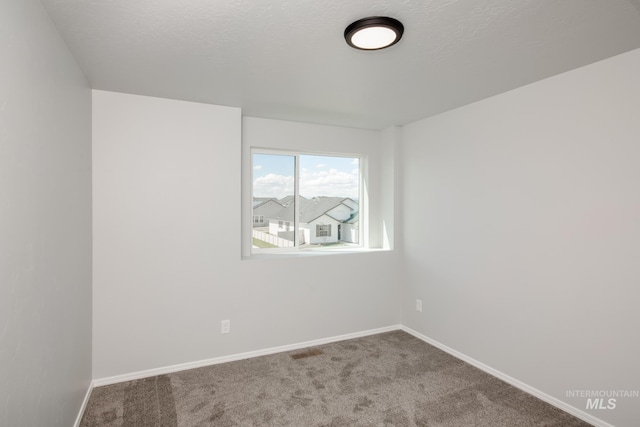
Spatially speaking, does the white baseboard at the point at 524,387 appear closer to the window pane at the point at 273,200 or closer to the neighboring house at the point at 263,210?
the window pane at the point at 273,200

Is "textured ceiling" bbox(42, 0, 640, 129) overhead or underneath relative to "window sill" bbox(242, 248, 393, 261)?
overhead

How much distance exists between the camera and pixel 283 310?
3395mm

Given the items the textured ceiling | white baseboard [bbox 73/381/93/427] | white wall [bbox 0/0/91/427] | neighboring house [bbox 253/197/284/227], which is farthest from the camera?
neighboring house [bbox 253/197/284/227]

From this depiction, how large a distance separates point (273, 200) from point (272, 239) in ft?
1.47

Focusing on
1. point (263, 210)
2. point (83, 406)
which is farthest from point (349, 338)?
point (83, 406)

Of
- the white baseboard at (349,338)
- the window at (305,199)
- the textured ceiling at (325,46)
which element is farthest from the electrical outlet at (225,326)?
the textured ceiling at (325,46)

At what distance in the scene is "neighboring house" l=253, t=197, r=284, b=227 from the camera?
3.65 metres

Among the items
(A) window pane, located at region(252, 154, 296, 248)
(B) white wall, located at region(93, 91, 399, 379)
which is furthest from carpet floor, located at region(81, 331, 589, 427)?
(A) window pane, located at region(252, 154, 296, 248)

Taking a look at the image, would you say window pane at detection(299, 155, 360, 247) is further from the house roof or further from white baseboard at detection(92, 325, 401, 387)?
white baseboard at detection(92, 325, 401, 387)

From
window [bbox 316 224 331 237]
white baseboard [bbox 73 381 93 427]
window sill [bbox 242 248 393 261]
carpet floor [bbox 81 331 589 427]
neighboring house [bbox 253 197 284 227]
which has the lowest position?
carpet floor [bbox 81 331 589 427]

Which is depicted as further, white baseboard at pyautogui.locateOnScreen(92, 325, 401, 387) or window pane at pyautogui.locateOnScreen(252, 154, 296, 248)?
window pane at pyautogui.locateOnScreen(252, 154, 296, 248)

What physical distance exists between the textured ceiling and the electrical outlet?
80.8 inches

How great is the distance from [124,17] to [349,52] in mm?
1228

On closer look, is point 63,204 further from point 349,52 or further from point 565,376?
point 565,376
